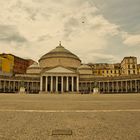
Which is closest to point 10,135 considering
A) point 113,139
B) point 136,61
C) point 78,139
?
point 78,139

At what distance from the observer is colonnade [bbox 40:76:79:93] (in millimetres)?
103188

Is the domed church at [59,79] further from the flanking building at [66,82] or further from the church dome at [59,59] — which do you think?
the church dome at [59,59]

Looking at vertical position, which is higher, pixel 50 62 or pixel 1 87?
pixel 50 62

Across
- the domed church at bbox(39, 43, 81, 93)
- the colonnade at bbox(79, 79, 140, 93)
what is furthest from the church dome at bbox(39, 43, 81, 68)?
the colonnade at bbox(79, 79, 140, 93)

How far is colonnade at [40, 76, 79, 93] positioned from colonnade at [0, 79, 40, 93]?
626 cm

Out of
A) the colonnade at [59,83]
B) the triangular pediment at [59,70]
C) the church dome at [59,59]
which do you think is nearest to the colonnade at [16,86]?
the colonnade at [59,83]

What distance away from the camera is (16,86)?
350 ft

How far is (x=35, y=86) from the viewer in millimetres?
111375

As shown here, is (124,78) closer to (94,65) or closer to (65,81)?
(65,81)

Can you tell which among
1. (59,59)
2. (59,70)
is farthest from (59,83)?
(59,59)

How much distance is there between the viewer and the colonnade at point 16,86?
102 meters

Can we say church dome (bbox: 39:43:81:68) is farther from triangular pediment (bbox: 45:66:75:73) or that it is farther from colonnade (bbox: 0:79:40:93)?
colonnade (bbox: 0:79:40:93)

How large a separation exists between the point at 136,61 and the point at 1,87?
8743cm

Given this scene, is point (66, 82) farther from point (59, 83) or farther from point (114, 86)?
point (114, 86)
